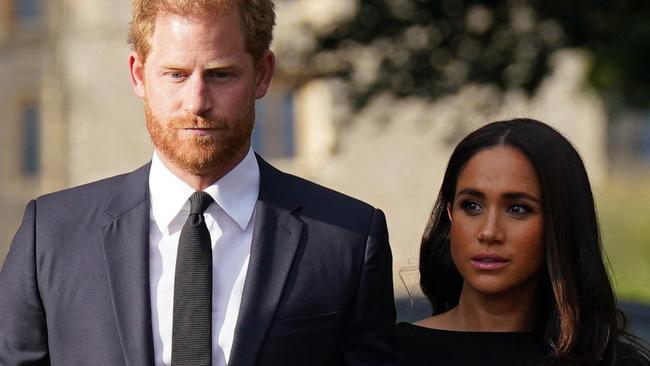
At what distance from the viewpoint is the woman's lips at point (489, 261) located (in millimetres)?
3928

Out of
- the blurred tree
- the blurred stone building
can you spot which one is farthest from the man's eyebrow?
the blurred stone building

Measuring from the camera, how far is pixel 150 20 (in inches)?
130

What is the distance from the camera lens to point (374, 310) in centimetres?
344

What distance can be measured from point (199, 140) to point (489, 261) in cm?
106

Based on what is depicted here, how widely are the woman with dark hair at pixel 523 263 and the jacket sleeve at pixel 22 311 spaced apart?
45.5 inches

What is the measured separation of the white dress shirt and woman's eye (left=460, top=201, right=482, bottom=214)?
0.77 meters

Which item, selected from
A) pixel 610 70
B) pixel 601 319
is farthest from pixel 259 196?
pixel 610 70

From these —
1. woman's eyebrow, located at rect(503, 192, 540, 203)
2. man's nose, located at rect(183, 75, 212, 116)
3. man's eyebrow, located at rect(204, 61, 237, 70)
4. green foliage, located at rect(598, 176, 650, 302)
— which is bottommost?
green foliage, located at rect(598, 176, 650, 302)

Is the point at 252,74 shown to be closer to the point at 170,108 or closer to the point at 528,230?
the point at 170,108

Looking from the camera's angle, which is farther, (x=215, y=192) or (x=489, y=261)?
(x=489, y=261)

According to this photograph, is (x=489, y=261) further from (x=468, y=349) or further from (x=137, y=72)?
(x=137, y=72)

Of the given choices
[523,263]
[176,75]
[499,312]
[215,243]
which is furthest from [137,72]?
[499,312]

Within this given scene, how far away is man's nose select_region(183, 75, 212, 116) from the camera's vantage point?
3188 millimetres

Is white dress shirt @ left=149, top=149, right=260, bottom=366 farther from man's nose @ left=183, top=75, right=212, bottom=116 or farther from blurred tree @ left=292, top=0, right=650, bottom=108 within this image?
blurred tree @ left=292, top=0, right=650, bottom=108
